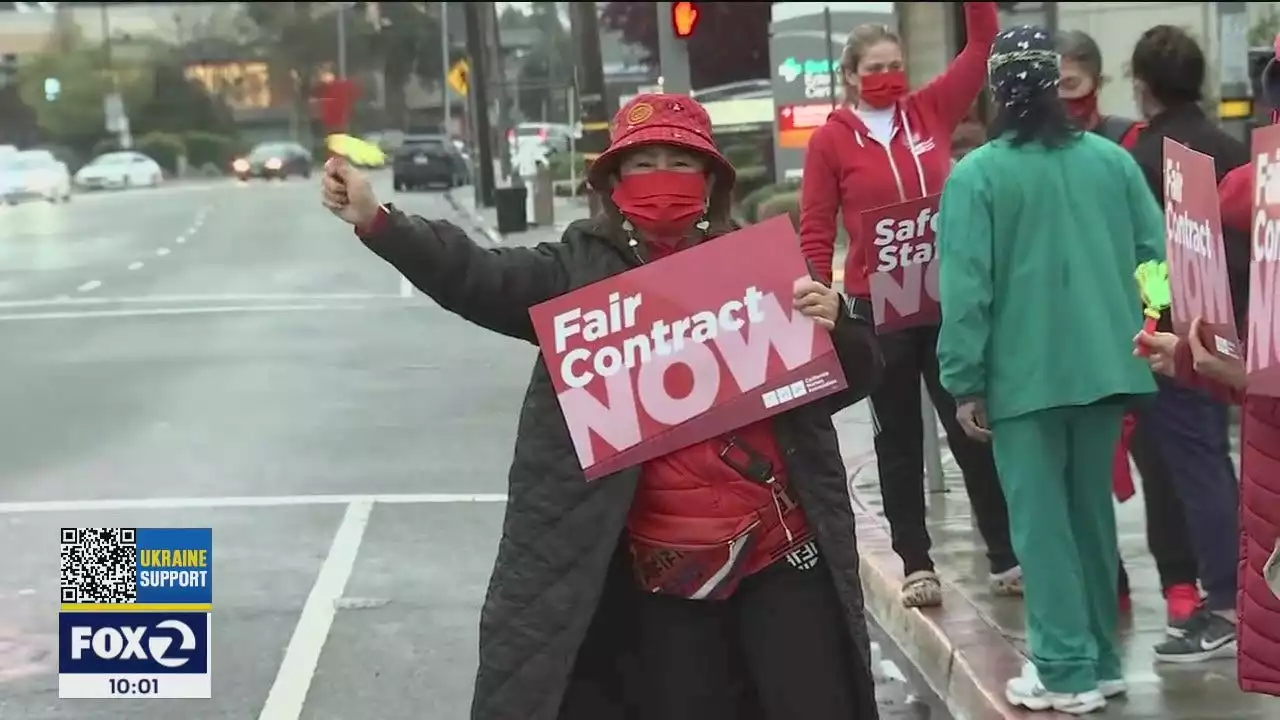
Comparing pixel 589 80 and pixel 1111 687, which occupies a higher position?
pixel 589 80

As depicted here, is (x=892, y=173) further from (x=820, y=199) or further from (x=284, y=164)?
(x=284, y=164)

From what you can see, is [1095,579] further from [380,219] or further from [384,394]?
[384,394]

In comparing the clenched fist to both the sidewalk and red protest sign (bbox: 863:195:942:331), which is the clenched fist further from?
the sidewalk

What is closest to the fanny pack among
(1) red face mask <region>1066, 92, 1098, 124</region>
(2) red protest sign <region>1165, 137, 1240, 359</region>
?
(2) red protest sign <region>1165, 137, 1240, 359</region>

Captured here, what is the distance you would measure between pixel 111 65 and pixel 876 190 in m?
18.6

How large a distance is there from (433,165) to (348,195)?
42.6 metres

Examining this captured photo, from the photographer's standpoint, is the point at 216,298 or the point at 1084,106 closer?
the point at 1084,106

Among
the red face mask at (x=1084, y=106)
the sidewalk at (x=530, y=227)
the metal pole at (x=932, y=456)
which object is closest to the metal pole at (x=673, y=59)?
the sidewalk at (x=530, y=227)

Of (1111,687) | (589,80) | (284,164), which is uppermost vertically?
(284,164)

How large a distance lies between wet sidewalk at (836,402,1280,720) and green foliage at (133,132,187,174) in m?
22.3

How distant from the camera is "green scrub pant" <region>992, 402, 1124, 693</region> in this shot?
5.23 meters

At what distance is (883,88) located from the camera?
6426 millimetres

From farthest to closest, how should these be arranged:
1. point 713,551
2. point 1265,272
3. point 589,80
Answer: point 589,80 → point 713,551 → point 1265,272

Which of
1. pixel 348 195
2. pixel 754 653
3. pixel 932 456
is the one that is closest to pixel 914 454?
pixel 932 456
